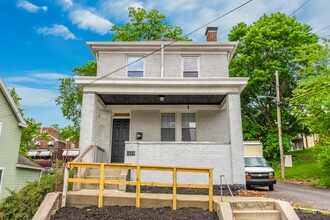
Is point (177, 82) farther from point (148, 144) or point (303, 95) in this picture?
point (303, 95)

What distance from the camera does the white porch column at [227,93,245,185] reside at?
9445 millimetres

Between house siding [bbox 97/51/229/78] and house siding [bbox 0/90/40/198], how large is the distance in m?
6.47

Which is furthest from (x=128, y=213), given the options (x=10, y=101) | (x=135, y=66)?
(x=10, y=101)

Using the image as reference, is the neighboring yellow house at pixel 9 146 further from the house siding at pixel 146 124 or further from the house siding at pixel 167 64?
the house siding at pixel 146 124

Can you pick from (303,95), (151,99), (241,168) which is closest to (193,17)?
(151,99)

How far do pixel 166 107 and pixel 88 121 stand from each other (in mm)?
4098

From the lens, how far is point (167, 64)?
13.6 metres

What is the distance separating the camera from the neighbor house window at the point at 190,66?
13555 millimetres

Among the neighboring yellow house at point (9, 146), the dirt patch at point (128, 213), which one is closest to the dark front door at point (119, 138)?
the neighboring yellow house at point (9, 146)

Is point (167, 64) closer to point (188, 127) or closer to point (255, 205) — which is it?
point (188, 127)

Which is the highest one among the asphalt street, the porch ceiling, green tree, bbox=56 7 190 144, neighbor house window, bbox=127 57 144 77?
green tree, bbox=56 7 190 144

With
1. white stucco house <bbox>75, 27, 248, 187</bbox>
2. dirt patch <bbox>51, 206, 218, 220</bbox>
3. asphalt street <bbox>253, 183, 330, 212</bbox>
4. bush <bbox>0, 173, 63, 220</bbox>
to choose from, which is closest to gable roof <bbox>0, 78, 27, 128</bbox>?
white stucco house <bbox>75, 27, 248, 187</bbox>

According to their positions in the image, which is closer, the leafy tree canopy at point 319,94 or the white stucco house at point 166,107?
the white stucco house at point 166,107

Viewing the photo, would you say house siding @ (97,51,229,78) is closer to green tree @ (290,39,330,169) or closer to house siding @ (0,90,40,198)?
house siding @ (0,90,40,198)
